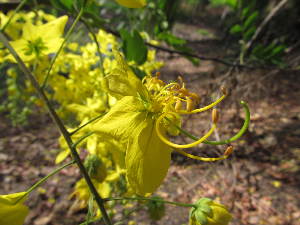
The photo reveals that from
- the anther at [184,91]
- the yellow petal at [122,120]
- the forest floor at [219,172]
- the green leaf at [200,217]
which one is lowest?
the forest floor at [219,172]

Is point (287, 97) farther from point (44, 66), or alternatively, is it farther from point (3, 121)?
point (3, 121)

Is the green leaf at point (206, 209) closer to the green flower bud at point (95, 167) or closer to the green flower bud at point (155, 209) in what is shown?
the green flower bud at point (95, 167)

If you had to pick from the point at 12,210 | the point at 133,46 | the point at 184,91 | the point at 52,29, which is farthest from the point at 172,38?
the point at 12,210

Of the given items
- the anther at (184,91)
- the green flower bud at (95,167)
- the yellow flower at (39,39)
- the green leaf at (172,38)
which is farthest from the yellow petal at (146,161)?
the green leaf at (172,38)

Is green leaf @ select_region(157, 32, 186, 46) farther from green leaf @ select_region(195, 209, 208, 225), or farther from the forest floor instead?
the forest floor

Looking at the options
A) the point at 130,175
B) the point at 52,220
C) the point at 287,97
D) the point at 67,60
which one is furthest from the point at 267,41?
the point at 130,175
